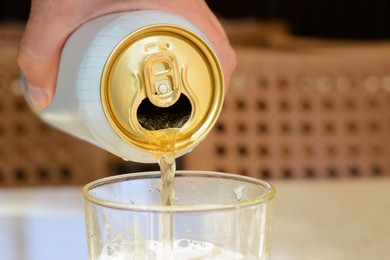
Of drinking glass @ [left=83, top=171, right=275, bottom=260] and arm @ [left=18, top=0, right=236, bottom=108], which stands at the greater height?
arm @ [left=18, top=0, right=236, bottom=108]

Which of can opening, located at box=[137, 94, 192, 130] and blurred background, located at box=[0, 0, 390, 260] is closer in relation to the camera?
can opening, located at box=[137, 94, 192, 130]

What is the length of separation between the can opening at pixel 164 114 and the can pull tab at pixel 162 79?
0.05ft

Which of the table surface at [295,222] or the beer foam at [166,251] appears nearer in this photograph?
the beer foam at [166,251]

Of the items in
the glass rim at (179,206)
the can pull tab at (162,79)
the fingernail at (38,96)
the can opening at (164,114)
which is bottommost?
the glass rim at (179,206)

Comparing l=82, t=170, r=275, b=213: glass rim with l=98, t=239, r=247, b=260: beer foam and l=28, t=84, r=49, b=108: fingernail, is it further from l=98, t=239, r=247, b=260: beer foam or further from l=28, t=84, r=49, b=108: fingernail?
l=28, t=84, r=49, b=108: fingernail

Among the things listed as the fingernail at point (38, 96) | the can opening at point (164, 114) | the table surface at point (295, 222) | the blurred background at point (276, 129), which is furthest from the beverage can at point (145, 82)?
the blurred background at point (276, 129)

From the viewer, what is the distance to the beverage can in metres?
0.51

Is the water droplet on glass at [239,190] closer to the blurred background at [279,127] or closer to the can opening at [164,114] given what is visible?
the can opening at [164,114]

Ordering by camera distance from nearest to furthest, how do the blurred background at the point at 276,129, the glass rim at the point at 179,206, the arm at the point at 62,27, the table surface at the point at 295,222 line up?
the glass rim at the point at 179,206
the arm at the point at 62,27
the table surface at the point at 295,222
the blurred background at the point at 276,129

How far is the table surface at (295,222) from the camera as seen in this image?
73 centimetres

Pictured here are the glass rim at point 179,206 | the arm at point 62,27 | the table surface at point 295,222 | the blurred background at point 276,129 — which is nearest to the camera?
the glass rim at point 179,206

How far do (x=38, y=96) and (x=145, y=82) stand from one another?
179 millimetres

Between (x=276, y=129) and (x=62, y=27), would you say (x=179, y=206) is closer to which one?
(x=62, y=27)

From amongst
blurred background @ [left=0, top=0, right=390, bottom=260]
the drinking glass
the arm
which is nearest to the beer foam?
the drinking glass
